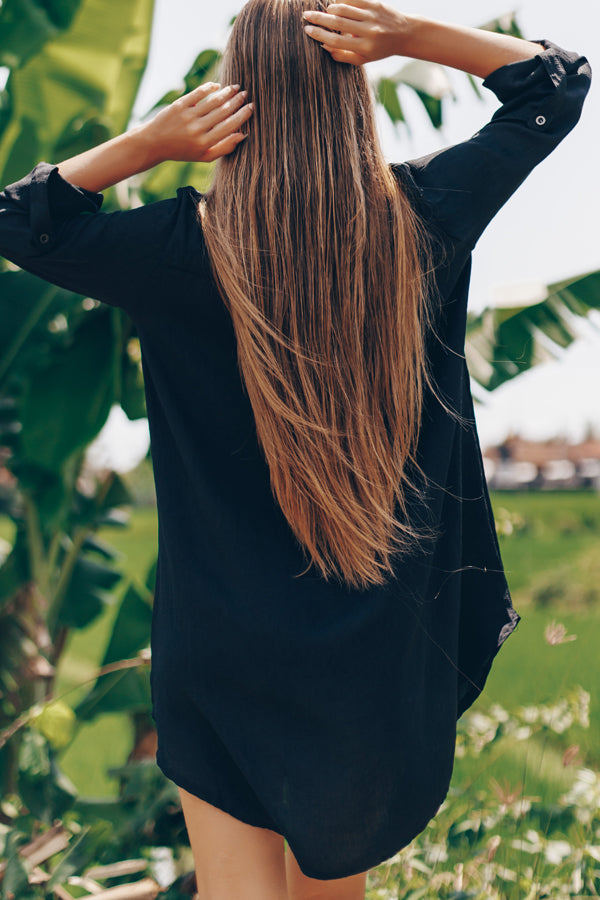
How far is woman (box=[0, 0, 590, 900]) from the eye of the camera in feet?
2.91

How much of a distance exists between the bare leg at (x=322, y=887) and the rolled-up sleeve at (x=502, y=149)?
0.83 m

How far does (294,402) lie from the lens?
0.91 metres

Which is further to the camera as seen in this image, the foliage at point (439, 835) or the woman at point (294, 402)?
the foliage at point (439, 835)

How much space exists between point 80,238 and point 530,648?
4107 mm

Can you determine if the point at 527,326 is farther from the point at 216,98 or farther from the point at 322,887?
Answer: the point at 322,887

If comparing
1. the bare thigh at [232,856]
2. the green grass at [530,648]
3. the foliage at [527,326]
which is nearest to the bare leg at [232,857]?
the bare thigh at [232,856]

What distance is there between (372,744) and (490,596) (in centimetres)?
30

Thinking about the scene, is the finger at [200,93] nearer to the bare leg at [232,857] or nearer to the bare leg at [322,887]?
the bare leg at [232,857]

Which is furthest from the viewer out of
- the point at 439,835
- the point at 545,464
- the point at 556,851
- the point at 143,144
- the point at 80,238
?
the point at 545,464

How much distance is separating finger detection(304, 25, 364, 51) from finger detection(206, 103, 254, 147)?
0.10 metres

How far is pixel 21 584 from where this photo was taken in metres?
2.21

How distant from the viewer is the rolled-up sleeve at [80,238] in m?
0.86

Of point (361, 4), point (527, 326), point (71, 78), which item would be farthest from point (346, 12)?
point (71, 78)

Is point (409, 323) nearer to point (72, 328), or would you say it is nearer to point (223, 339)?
point (223, 339)
